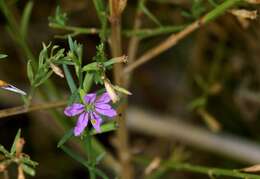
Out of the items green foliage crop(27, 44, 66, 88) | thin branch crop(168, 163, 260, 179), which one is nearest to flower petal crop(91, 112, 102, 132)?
green foliage crop(27, 44, 66, 88)

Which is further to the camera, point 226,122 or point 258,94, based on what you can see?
point 226,122

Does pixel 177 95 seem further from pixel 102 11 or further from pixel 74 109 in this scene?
pixel 74 109

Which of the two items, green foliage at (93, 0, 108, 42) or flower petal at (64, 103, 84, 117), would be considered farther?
green foliage at (93, 0, 108, 42)

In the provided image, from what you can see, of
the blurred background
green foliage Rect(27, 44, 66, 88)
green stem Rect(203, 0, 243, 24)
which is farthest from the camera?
the blurred background

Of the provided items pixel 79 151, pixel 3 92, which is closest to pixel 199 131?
pixel 79 151

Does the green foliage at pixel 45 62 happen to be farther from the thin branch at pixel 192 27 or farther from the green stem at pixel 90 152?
the thin branch at pixel 192 27

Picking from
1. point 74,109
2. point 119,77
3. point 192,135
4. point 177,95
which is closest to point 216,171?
point 119,77

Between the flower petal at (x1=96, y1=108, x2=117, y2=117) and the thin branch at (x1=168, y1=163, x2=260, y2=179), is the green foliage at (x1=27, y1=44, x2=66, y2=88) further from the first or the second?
the thin branch at (x1=168, y1=163, x2=260, y2=179)

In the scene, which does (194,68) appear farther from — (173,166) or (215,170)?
(215,170)
